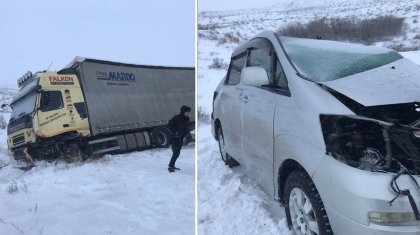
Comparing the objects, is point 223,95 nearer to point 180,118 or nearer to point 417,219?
point 180,118

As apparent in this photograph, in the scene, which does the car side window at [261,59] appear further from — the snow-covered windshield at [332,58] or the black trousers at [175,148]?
the black trousers at [175,148]

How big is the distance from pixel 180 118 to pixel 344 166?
1243 mm

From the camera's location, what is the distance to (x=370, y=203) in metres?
1.32

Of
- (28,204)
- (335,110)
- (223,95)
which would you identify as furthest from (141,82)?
(335,110)

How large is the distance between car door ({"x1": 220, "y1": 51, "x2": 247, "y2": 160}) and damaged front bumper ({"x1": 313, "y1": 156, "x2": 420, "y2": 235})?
3.21 ft

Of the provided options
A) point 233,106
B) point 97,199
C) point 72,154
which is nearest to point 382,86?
point 233,106

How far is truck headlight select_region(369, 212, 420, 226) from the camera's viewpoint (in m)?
1.31

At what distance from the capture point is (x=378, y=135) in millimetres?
1536

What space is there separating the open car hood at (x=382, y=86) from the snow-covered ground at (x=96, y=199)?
0.97 m

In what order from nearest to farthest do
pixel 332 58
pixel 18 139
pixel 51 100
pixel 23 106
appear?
pixel 332 58, pixel 18 139, pixel 23 106, pixel 51 100

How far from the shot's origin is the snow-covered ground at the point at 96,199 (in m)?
2.19

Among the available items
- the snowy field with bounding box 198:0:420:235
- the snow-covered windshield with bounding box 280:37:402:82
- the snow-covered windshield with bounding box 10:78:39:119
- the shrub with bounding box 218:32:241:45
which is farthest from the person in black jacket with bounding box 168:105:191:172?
the snow-covered windshield with bounding box 10:78:39:119

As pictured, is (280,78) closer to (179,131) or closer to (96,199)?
(179,131)

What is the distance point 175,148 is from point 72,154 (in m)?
0.64
